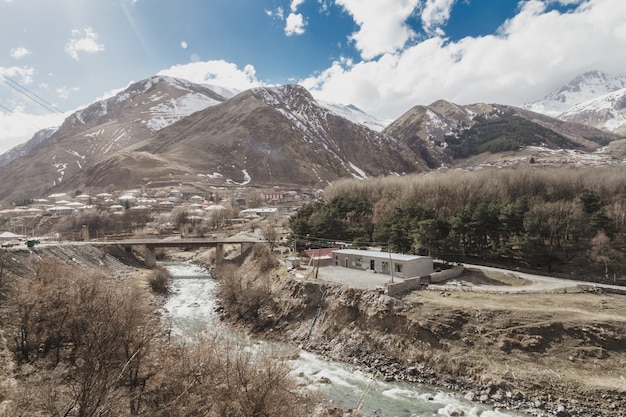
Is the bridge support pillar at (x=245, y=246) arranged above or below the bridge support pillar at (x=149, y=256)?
above

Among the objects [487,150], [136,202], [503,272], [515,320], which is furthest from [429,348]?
[487,150]

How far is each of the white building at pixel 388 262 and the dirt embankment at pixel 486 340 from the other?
3.63 metres

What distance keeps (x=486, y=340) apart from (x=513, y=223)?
1861cm

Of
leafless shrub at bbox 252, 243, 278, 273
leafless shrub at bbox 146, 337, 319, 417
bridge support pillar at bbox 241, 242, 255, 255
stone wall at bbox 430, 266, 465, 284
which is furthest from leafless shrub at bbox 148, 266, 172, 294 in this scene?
stone wall at bbox 430, 266, 465, 284

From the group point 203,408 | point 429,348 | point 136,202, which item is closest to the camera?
point 203,408

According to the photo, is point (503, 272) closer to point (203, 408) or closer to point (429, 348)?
point (429, 348)

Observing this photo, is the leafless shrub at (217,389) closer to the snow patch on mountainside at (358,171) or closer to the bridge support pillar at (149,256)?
the bridge support pillar at (149,256)

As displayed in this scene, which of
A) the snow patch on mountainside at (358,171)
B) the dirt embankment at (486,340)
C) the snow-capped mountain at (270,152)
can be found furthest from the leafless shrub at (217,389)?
the snow patch on mountainside at (358,171)

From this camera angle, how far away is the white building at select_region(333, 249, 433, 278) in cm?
3094

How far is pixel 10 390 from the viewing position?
40.1 ft

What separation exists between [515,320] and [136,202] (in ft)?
299

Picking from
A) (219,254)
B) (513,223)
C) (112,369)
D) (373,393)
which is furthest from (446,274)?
(219,254)

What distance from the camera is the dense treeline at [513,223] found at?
34.9 meters

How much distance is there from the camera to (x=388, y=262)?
3256cm
